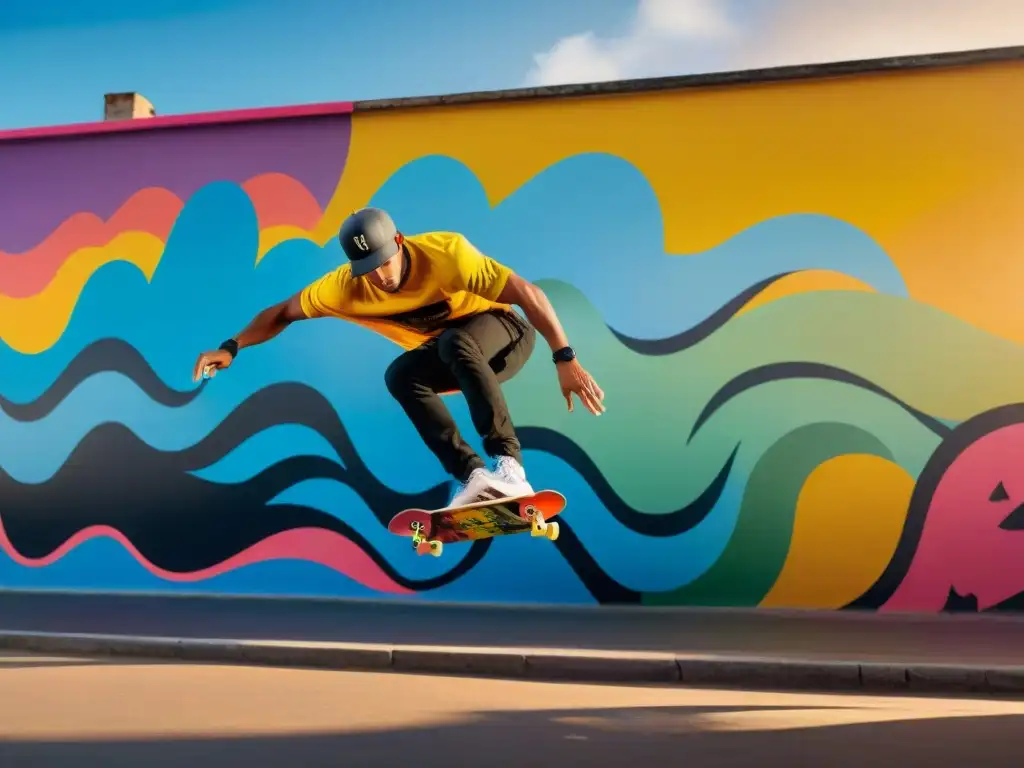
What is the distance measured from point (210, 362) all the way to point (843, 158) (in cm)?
590

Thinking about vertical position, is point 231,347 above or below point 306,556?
above

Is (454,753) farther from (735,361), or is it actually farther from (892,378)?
(892,378)

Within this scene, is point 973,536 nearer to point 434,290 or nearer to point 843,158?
point 843,158

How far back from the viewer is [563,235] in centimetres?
845

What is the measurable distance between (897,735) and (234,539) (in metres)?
6.49

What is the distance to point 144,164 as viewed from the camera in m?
9.30

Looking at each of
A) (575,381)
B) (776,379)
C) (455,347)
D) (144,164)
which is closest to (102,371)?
(144,164)

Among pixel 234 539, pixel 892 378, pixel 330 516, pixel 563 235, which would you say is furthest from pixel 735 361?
pixel 234 539

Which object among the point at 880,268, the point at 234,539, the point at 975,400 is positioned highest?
the point at 880,268

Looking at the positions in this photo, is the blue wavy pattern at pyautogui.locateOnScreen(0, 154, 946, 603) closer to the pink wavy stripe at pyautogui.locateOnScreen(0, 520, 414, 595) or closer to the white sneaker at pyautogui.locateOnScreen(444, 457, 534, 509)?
the pink wavy stripe at pyautogui.locateOnScreen(0, 520, 414, 595)

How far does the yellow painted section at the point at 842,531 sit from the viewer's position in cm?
775

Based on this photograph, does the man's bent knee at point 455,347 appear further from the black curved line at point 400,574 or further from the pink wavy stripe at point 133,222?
the pink wavy stripe at point 133,222

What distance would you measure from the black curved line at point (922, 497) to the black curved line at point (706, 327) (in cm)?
208

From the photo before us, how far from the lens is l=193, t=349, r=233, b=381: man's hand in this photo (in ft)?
20.7
